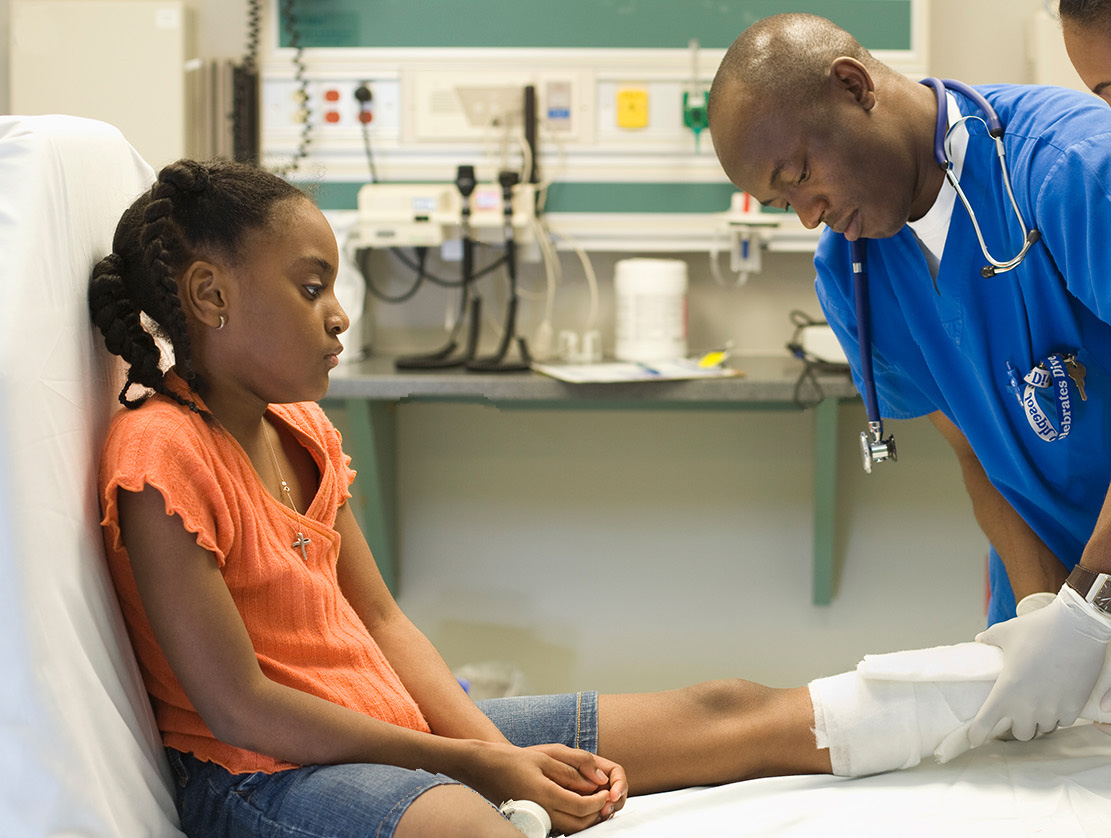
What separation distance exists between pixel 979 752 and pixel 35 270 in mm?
1093

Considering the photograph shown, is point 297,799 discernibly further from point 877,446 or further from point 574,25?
point 574,25

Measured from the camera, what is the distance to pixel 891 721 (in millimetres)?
1091

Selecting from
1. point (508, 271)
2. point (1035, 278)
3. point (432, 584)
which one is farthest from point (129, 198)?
point (432, 584)

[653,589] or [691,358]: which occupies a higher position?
[691,358]

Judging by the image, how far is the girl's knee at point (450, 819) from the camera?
81cm

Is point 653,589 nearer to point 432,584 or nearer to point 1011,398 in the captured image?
point 432,584

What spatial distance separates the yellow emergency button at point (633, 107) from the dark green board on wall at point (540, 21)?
11 cm

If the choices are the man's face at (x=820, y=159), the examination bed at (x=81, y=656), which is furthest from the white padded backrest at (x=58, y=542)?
the man's face at (x=820, y=159)

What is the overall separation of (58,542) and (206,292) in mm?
267

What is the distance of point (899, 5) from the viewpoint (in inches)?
91.7

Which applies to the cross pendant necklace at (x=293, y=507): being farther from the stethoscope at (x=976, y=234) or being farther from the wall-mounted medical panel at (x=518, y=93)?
the wall-mounted medical panel at (x=518, y=93)

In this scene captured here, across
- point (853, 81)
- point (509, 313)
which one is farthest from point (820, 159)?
point (509, 313)

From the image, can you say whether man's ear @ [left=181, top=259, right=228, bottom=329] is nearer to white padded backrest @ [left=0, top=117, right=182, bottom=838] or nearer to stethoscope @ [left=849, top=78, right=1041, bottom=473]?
white padded backrest @ [left=0, top=117, right=182, bottom=838]

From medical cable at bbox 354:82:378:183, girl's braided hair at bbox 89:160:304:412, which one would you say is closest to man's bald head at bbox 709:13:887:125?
girl's braided hair at bbox 89:160:304:412
